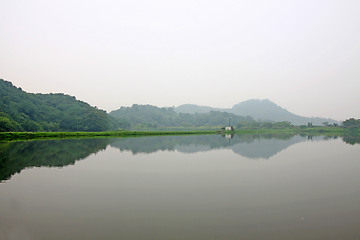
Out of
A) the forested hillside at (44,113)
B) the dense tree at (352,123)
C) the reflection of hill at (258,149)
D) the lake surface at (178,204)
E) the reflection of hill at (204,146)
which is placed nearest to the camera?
the lake surface at (178,204)

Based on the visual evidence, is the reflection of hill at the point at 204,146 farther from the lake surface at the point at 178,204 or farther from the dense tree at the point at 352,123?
the dense tree at the point at 352,123

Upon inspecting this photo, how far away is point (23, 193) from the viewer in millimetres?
11852

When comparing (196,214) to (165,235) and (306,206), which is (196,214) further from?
(306,206)

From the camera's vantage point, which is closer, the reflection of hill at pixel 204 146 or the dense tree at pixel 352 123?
the reflection of hill at pixel 204 146

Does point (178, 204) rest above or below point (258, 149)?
below

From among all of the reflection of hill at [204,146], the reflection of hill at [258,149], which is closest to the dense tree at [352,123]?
the reflection of hill at [204,146]

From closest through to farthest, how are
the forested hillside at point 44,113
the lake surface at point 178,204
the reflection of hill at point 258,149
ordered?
the lake surface at point 178,204 → the reflection of hill at point 258,149 → the forested hillside at point 44,113

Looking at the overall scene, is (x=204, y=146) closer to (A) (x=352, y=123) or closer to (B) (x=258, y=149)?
(B) (x=258, y=149)

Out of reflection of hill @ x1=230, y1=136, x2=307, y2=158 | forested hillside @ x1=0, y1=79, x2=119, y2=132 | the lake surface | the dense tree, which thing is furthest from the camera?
the dense tree

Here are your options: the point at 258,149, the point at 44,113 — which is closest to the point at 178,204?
the point at 258,149

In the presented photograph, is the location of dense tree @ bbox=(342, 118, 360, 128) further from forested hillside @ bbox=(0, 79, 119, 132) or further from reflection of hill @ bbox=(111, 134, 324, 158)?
forested hillside @ bbox=(0, 79, 119, 132)

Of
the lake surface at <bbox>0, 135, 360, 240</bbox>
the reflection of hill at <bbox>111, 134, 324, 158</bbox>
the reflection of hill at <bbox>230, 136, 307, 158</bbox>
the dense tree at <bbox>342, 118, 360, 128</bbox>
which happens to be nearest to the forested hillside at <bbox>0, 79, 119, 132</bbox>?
the reflection of hill at <bbox>111, 134, 324, 158</bbox>

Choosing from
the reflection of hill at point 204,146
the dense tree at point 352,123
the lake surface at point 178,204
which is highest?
the dense tree at point 352,123

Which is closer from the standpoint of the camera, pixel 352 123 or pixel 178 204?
pixel 178 204
